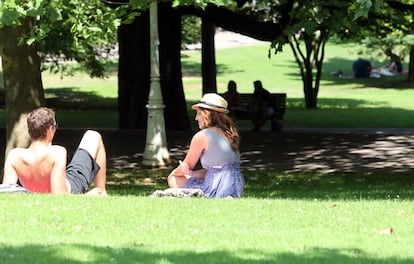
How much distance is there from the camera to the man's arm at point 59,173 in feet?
25.6

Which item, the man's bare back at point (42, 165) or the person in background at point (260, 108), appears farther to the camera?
the person in background at point (260, 108)

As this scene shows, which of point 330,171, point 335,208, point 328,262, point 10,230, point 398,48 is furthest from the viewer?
point 398,48

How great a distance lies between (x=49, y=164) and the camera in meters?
7.88

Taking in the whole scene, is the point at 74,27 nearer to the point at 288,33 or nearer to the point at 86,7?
the point at 86,7

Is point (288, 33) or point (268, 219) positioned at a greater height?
point (288, 33)

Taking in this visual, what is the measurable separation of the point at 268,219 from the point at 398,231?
3.53ft

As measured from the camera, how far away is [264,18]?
3042cm

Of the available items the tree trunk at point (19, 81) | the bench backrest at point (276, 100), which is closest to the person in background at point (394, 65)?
the bench backrest at point (276, 100)

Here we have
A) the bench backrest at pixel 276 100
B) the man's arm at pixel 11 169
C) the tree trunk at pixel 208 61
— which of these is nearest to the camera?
the man's arm at pixel 11 169

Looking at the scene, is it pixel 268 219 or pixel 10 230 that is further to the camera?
pixel 268 219

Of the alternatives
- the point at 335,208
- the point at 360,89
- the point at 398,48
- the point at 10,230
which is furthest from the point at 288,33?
the point at 398,48

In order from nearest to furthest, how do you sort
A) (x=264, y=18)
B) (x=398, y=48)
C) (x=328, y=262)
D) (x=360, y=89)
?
(x=328, y=262) < (x=264, y=18) < (x=360, y=89) < (x=398, y=48)

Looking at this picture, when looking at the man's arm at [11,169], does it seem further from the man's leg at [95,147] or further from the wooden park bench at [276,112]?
the wooden park bench at [276,112]

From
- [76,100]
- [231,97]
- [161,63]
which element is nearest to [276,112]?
[231,97]
